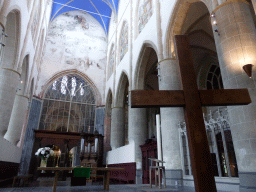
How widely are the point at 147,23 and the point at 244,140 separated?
8.43m

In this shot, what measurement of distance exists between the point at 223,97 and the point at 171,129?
5.63 metres

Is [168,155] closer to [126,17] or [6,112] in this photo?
[6,112]

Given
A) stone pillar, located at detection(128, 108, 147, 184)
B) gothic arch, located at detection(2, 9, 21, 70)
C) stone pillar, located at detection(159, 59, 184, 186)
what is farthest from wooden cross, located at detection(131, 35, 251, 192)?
stone pillar, located at detection(128, 108, 147, 184)

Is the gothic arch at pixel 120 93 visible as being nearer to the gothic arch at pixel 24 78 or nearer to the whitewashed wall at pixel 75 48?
the whitewashed wall at pixel 75 48

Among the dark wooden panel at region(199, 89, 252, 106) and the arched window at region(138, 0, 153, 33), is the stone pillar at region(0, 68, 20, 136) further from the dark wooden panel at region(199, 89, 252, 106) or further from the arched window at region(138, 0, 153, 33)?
the dark wooden panel at region(199, 89, 252, 106)

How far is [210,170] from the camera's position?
1597 mm

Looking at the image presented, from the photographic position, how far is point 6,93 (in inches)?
324

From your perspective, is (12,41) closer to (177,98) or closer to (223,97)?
(177,98)

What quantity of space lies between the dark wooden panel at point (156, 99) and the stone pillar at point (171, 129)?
17.8 ft

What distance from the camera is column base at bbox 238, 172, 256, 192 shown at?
12.7 ft

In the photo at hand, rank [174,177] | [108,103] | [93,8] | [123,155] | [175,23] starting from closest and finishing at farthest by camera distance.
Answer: [174,177]
[175,23]
[123,155]
[108,103]
[93,8]

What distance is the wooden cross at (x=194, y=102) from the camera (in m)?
1.59

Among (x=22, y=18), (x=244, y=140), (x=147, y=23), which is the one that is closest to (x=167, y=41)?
(x=147, y=23)

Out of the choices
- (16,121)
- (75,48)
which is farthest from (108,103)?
(16,121)
